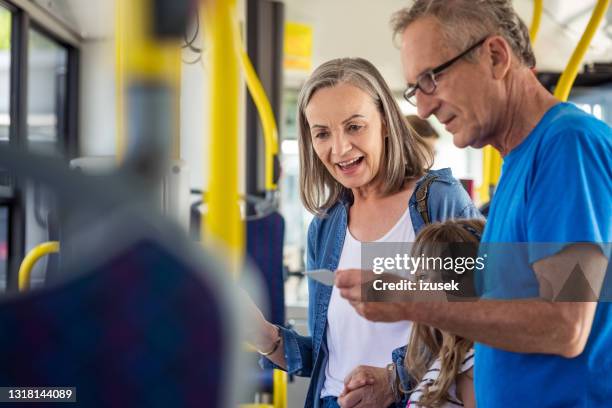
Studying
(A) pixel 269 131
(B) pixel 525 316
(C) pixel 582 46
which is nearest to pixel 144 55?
(B) pixel 525 316

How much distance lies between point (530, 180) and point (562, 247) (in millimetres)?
125

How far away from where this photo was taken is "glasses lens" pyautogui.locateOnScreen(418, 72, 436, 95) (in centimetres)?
111

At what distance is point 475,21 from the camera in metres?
1.09

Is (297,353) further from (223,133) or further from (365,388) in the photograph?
(223,133)

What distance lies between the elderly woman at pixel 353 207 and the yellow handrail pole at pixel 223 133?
93 centimetres

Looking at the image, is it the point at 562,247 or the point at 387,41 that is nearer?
the point at 562,247

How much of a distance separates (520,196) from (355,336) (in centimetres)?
57

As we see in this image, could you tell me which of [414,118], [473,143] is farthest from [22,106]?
[473,143]

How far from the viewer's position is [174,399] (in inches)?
19.2

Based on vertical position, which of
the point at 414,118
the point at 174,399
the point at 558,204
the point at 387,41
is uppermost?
the point at 387,41

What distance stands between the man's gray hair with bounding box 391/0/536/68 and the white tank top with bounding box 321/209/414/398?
0.48 meters

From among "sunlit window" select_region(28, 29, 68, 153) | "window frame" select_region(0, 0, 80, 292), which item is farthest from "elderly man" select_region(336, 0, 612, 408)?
"sunlit window" select_region(28, 29, 68, 153)

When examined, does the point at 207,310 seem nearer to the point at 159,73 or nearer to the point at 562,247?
the point at 159,73

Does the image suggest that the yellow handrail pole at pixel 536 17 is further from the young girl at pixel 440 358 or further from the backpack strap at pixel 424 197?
the young girl at pixel 440 358
